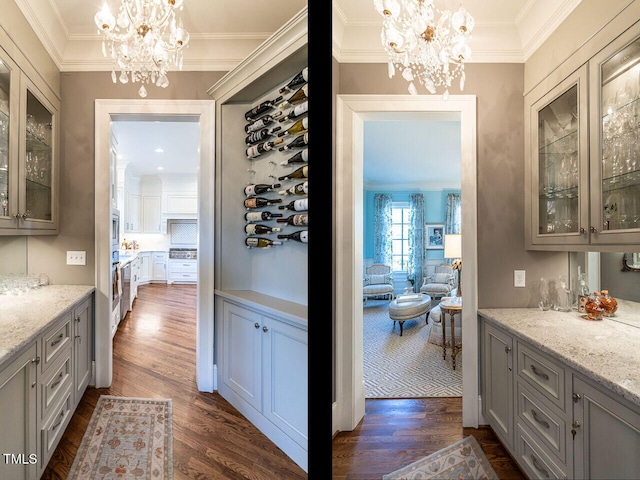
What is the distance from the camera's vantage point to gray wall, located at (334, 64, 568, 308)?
283 mm

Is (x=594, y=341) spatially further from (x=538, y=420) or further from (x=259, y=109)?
(x=259, y=109)

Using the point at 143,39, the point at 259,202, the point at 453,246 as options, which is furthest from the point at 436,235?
the point at 143,39

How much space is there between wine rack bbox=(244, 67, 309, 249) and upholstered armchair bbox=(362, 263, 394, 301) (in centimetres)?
30

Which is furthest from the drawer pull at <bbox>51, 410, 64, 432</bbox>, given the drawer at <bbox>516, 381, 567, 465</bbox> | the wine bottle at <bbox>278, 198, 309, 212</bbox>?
the drawer at <bbox>516, 381, 567, 465</bbox>

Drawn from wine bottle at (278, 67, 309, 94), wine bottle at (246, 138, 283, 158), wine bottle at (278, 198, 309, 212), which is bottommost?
wine bottle at (278, 198, 309, 212)

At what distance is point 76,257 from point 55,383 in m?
0.19

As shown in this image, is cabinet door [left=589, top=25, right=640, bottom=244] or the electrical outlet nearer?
cabinet door [left=589, top=25, right=640, bottom=244]

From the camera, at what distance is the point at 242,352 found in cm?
70

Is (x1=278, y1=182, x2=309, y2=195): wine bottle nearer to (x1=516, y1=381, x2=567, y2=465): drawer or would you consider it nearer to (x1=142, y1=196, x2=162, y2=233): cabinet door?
(x1=142, y1=196, x2=162, y2=233): cabinet door

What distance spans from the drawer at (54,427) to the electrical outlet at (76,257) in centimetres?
19

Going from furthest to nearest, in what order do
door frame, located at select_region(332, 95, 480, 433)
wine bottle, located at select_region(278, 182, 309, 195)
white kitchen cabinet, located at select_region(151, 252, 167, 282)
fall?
wine bottle, located at select_region(278, 182, 309, 195) < white kitchen cabinet, located at select_region(151, 252, 167, 282) < door frame, located at select_region(332, 95, 480, 433)

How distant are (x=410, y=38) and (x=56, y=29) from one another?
45 centimetres

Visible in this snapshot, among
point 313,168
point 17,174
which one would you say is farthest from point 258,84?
point 17,174

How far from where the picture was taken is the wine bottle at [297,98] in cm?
60
